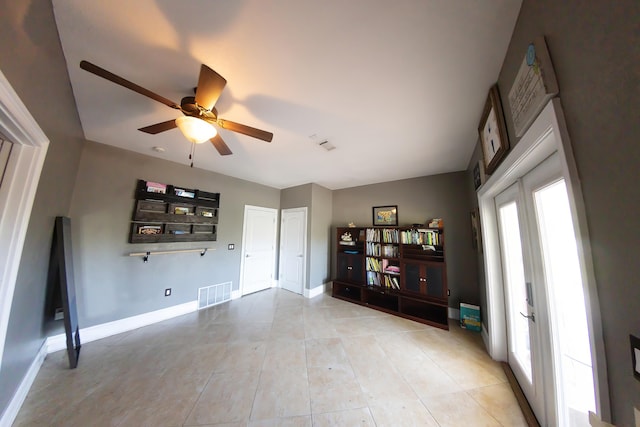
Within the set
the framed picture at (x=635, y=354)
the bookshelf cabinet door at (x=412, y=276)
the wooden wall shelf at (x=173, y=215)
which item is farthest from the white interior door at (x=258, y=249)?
the framed picture at (x=635, y=354)

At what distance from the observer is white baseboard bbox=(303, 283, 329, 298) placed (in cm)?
374

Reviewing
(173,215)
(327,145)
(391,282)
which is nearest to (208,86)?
(327,145)

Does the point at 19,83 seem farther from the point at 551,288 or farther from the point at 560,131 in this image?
the point at 551,288

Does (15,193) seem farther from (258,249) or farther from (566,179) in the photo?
(258,249)

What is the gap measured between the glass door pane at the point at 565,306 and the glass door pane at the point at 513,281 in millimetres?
452

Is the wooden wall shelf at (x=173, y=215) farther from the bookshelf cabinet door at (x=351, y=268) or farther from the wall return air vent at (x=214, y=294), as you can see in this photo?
the bookshelf cabinet door at (x=351, y=268)

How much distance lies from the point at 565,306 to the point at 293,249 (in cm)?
369

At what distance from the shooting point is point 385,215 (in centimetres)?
377

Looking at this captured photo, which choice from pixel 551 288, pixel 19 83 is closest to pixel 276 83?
pixel 19 83

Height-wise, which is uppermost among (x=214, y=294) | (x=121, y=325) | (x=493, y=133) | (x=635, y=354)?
(x=493, y=133)

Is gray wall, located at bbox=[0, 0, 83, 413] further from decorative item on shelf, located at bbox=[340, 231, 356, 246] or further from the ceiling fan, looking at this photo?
decorative item on shelf, located at bbox=[340, 231, 356, 246]

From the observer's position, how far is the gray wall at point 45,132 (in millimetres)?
875

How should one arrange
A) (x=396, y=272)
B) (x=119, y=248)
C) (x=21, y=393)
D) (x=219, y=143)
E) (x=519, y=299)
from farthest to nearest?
(x=396, y=272) < (x=119, y=248) < (x=219, y=143) < (x=519, y=299) < (x=21, y=393)

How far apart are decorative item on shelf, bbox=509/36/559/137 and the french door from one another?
0.32 meters
